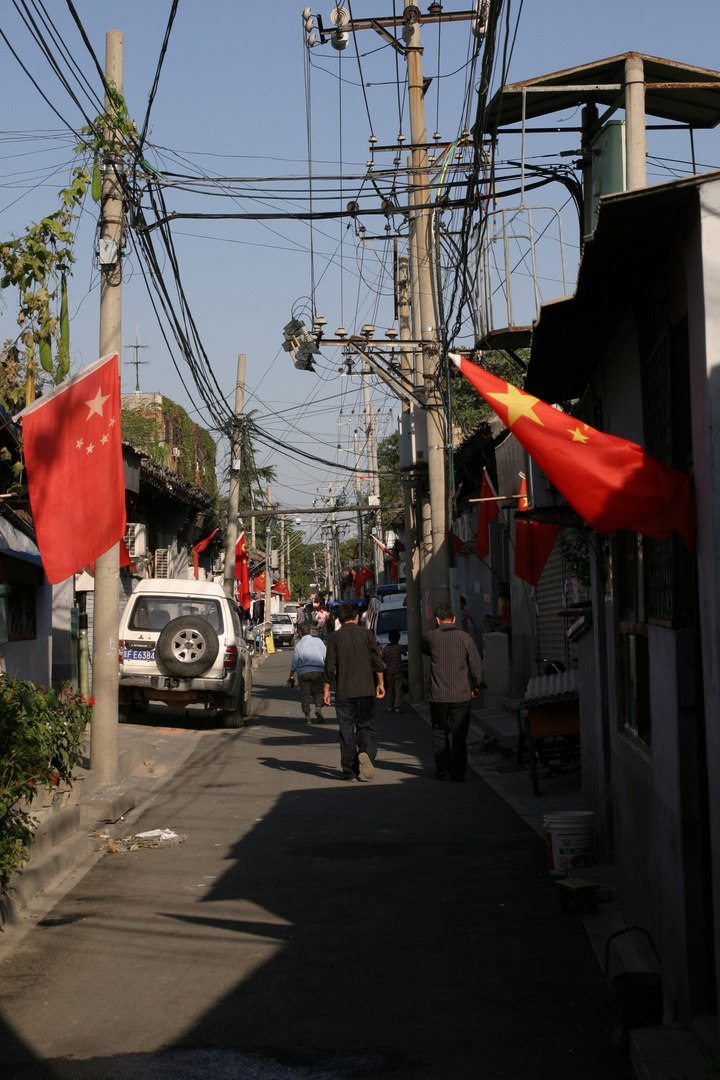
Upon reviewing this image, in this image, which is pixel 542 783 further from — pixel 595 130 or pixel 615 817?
pixel 595 130

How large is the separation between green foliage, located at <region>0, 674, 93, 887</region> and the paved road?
25.0 inches

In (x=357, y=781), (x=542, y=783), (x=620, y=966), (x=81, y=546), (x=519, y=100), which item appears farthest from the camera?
(x=357, y=781)

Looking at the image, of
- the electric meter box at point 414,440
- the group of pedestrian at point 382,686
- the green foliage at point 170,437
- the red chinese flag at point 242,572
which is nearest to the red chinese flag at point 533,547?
the group of pedestrian at point 382,686

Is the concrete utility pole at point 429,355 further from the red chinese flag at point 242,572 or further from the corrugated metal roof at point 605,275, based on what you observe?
the red chinese flag at point 242,572

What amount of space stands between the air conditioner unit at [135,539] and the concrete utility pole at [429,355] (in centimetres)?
681

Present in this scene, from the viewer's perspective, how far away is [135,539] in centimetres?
2488

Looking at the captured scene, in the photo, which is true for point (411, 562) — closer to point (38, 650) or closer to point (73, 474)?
point (38, 650)

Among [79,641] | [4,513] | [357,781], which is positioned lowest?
[357,781]

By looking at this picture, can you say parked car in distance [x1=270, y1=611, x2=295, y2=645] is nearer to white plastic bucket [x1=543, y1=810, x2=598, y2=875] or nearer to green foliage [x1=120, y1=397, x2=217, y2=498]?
green foliage [x1=120, y1=397, x2=217, y2=498]

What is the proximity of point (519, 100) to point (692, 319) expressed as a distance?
6.04 meters

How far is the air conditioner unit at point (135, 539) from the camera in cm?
2441

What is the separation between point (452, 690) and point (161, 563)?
754 inches

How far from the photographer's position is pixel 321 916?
23.6 feet

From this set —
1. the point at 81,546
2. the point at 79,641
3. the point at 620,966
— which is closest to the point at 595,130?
the point at 81,546
